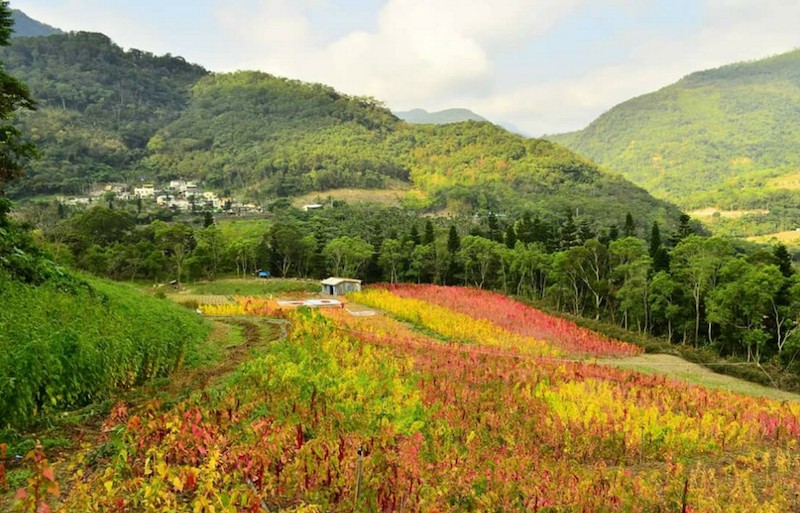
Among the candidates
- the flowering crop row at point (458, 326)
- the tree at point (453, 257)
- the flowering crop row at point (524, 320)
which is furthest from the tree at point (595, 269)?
the tree at point (453, 257)

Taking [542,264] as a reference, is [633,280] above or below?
below

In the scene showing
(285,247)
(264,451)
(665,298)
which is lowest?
(665,298)

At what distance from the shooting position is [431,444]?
628 cm

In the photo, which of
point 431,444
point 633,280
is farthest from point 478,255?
point 431,444

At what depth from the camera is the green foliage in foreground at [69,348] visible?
18.8 ft

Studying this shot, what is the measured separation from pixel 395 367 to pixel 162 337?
4.44 meters

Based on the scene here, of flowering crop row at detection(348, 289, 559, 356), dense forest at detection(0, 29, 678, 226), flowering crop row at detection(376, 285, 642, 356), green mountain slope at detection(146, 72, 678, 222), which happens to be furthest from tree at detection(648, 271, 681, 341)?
green mountain slope at detection(146, 72, 678, 222)

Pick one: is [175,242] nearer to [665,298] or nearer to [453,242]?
[453,242]

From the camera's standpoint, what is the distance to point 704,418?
358 inches

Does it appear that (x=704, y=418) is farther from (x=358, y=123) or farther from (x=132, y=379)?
(x=358, y=123)

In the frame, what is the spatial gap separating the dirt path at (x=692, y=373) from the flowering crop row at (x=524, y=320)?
3.07ft

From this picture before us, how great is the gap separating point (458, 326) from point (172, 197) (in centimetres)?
8049

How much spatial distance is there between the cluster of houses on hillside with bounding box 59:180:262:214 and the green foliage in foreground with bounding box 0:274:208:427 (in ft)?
220

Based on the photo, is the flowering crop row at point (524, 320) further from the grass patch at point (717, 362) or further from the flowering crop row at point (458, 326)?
the grass patch at point (717, 362)
